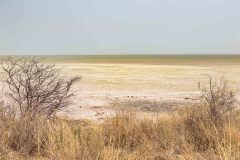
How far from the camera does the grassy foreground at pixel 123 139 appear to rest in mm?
6668

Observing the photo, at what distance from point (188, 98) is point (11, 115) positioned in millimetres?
14562

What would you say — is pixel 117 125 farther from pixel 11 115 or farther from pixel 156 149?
pixel 11 115

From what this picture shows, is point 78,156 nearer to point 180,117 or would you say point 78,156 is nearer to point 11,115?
point 11,115

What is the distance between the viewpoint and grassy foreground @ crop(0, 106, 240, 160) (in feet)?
21.9

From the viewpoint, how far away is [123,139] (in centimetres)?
852

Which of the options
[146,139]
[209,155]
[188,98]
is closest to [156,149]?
[146,139]

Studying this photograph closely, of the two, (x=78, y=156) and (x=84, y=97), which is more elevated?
(x=78, y=156)

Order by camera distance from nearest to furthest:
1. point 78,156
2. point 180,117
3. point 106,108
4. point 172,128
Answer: point 78,156 < point 172,128 < point 180,117 < point 106,108

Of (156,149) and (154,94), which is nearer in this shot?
(156,149)

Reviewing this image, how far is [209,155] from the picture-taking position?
7.33m

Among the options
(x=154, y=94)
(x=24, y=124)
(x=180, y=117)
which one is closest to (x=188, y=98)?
(x=154, y=94)

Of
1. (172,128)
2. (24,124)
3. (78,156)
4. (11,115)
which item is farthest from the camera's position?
(172,128)

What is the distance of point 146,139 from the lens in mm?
8078

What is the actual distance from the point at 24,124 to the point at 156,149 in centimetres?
231
